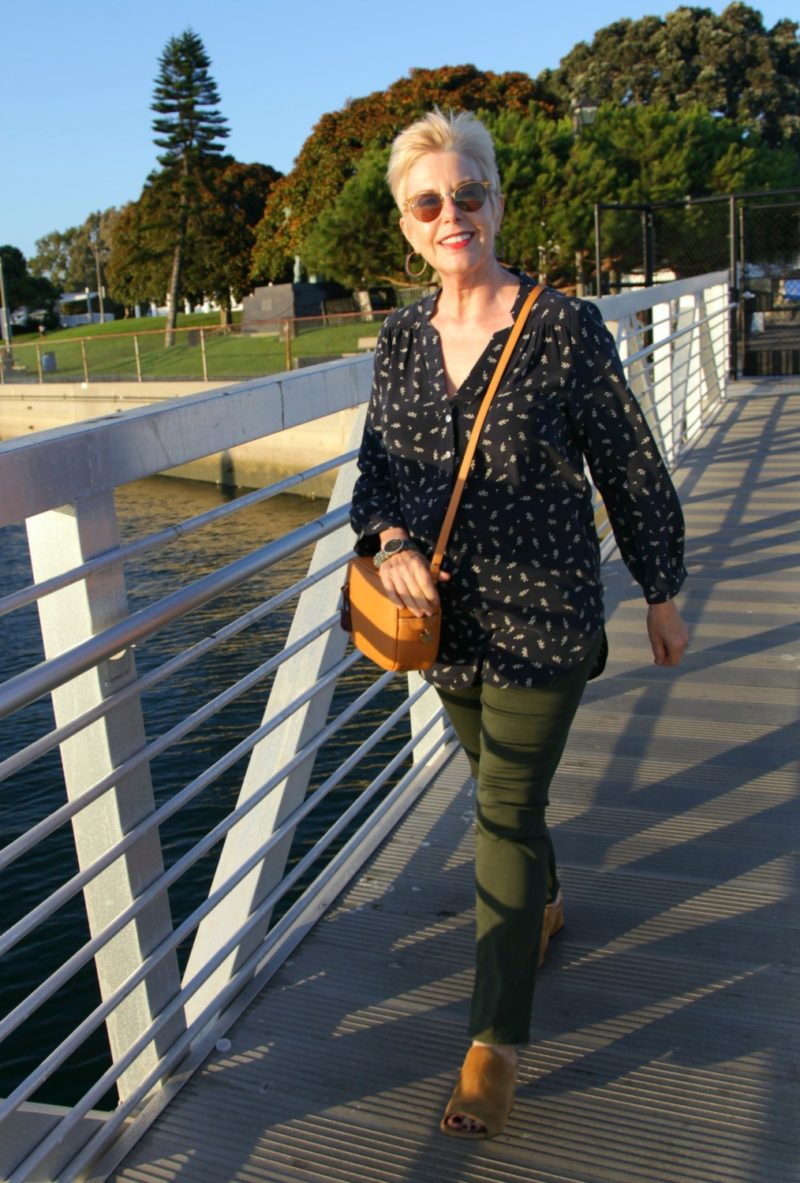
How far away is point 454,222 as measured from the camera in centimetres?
208

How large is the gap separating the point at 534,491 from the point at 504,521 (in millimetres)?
71

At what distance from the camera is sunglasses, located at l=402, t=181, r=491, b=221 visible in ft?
6.83

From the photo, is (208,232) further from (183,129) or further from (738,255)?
(738,255)

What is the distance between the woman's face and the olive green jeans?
73 cm

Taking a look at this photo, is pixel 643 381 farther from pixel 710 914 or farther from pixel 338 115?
pixel 338 115

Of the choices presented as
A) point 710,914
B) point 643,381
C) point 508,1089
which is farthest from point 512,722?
point 643,381

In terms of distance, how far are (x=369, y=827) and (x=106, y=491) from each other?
62.1 inches

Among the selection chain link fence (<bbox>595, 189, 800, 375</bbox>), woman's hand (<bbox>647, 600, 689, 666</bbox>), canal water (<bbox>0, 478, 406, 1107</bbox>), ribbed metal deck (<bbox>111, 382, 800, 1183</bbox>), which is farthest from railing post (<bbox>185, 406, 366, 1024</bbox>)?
chain link fence (<bbox>595, 189, 800, 375</bbox>)

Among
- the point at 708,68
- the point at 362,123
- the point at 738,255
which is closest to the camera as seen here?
the point at 738,255

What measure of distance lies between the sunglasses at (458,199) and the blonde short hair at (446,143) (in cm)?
3

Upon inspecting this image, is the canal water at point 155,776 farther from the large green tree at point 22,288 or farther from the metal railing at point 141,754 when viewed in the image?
the large green tree at point 22,288

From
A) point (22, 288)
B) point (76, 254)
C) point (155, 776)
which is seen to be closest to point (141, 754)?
point (155, 776)

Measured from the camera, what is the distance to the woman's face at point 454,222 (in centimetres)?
208

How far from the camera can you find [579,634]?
2.06 meters
